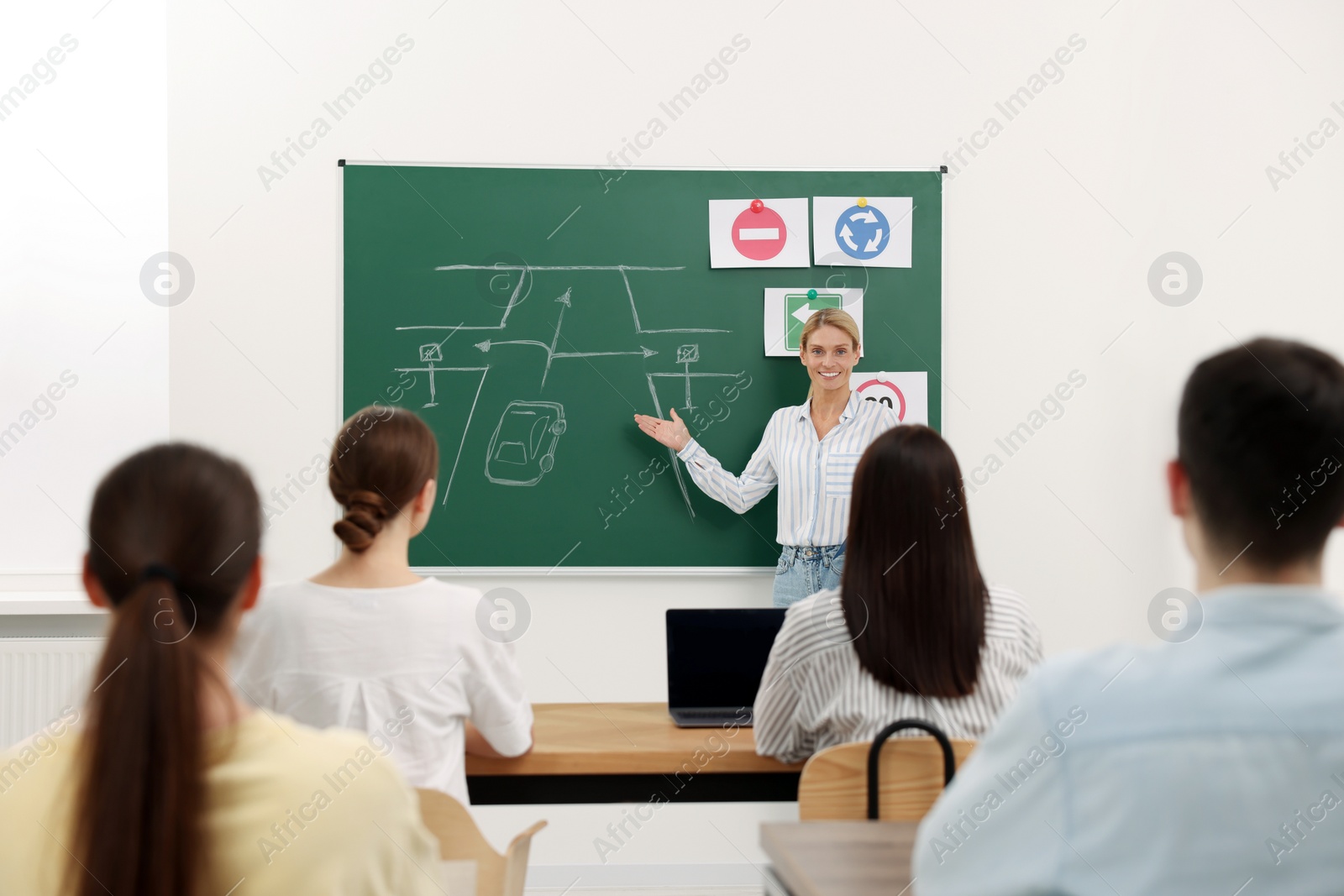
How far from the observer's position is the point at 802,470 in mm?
3102

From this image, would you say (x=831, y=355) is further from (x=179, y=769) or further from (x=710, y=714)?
(x=179, y=769)

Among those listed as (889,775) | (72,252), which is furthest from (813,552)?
(72,252)

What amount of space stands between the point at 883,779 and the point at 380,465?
3.03ft

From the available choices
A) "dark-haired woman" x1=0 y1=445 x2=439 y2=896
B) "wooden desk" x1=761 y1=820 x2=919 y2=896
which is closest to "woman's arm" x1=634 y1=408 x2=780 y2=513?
"wooden desk" x1=761 y1=820 x2=919 y2=896

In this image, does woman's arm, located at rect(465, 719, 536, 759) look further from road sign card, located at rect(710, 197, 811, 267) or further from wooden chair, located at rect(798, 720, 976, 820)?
road sign card, located at rect(710, 197, 811, 267)

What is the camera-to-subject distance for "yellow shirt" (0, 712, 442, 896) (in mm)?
802

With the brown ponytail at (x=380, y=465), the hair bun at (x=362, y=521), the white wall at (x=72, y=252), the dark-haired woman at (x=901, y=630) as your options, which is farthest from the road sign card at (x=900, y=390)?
the white wall at (x=72, y=252)

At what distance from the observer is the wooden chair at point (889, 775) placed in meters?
1.35

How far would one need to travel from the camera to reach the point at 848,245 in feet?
10.7

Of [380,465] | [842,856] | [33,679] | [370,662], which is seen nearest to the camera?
[842,856]

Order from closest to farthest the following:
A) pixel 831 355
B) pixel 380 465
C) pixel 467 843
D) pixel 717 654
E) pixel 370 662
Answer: pixel 467 843 → pixel 370 662 → pixel 380 465 → pixel 717 654 → pixel 831 355

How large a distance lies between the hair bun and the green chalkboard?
5.29 ft

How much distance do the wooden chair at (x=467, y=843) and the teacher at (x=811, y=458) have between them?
1.75 meters

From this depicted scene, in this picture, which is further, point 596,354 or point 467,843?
point 596,354
